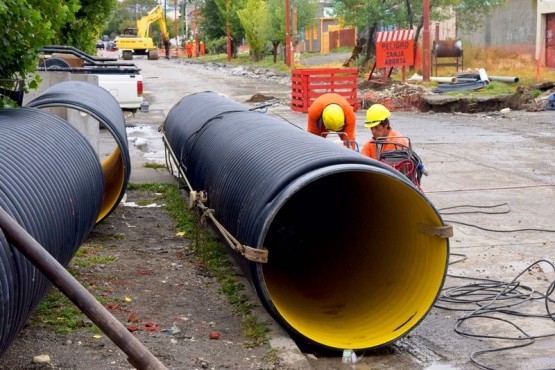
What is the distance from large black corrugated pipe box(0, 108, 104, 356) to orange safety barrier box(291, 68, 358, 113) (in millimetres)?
17486

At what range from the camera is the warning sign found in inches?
1185

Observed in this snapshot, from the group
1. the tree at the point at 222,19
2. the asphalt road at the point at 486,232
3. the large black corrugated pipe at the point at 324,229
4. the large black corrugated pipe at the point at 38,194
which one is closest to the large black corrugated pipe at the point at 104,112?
the large black corrugated pipe at the point at 324,229

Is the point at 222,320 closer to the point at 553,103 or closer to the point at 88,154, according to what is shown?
the point at 88,154

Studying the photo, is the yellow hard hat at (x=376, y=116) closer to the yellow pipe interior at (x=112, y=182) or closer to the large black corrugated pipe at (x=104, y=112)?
the large black corrugated pipe at (x=104, y=112)

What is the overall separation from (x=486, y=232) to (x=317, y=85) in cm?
1603

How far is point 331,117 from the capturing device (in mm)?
9594

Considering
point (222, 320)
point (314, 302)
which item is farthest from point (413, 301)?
point (222, 320)

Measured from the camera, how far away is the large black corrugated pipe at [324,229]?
19.9ft

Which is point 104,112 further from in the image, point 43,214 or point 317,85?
Result: point 317,85

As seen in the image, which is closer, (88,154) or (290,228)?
(88,154)

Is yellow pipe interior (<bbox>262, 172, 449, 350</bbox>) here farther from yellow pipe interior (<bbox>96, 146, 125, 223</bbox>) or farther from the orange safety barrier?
the orange safety barrier

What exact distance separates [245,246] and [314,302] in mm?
1165

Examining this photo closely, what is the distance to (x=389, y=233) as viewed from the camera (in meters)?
7.11

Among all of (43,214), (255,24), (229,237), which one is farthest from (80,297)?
(255,24)
